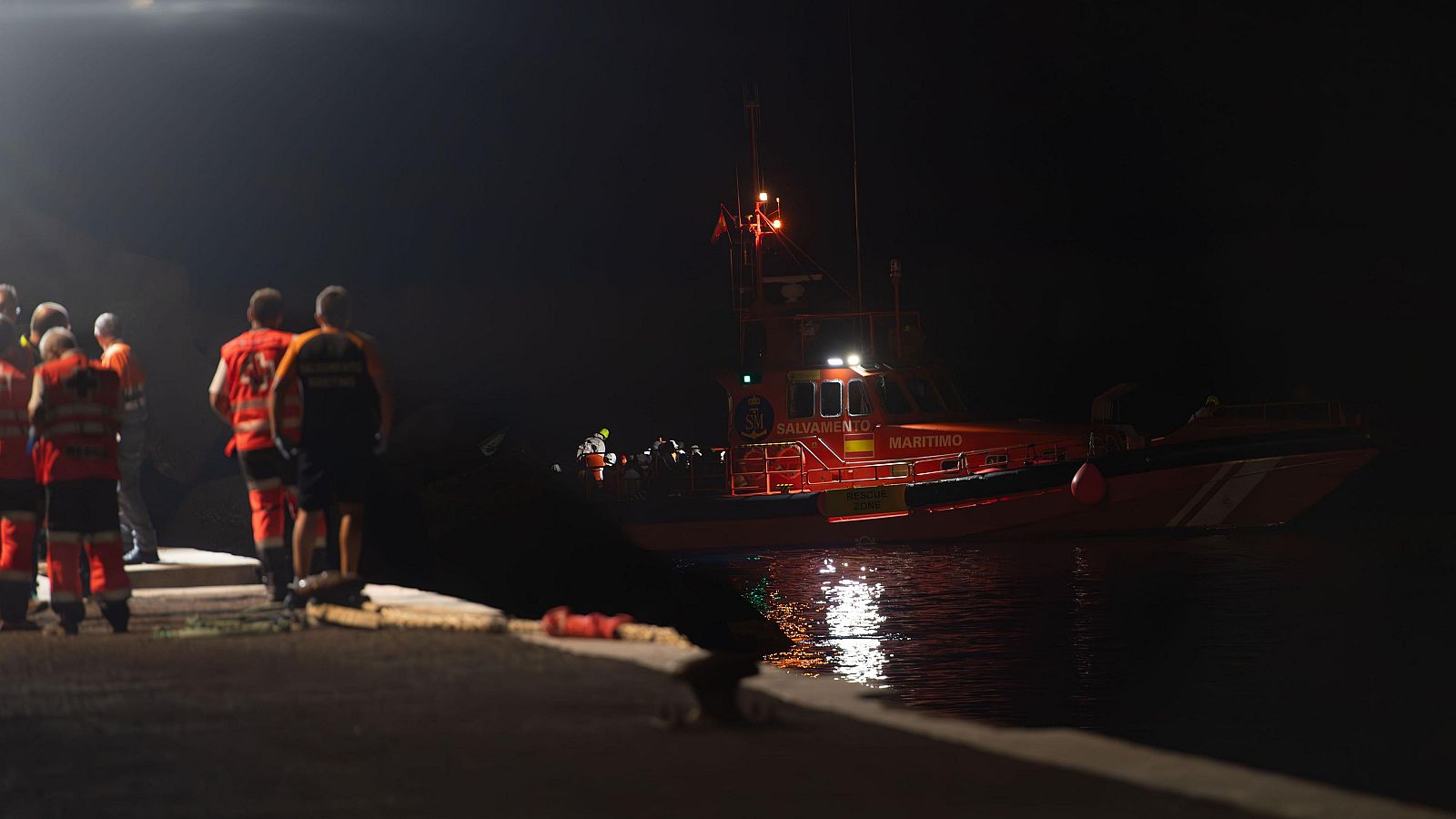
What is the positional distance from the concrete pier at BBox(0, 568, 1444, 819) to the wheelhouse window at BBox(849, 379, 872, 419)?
1632 centimetres

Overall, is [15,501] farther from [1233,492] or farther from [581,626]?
[1233,492]

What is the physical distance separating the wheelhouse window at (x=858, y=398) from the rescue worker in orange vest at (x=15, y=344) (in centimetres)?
1440

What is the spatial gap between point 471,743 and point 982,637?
33.9 ft

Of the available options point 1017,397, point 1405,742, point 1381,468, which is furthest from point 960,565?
point 1017,397

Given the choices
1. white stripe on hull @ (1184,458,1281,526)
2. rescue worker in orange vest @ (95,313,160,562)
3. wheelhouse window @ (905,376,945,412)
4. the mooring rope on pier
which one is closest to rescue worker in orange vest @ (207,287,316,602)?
the mooring rope on pier

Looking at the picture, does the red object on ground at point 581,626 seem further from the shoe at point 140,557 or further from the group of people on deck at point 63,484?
the shoe at point 140,557

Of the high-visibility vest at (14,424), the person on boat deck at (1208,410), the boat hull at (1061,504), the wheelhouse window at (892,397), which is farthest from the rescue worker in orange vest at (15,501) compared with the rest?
the person on boat deck at (1208,410)

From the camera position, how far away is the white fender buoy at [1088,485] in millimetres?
22094

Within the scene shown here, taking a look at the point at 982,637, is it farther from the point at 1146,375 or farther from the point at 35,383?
the point at 1146,375

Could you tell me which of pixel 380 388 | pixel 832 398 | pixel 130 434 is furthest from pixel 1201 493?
pixel 380 388

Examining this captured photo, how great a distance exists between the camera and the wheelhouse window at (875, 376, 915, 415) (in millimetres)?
22672

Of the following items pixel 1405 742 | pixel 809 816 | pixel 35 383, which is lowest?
pixel 1405 742

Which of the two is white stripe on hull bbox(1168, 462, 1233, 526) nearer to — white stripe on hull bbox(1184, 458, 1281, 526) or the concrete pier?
white stripe on hull bbox(1184, 458, 1281, 526)

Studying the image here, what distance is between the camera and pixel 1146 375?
77.2 m
